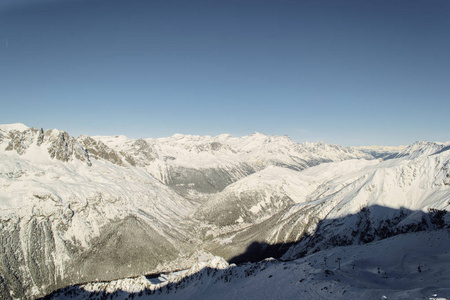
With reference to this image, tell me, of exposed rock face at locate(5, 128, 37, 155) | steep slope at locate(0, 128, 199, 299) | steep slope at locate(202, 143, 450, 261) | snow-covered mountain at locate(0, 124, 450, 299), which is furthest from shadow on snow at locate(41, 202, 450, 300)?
exposed rock face at locate(5, 128, 37, 155)

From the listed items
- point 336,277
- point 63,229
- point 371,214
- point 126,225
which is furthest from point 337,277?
point 63,229

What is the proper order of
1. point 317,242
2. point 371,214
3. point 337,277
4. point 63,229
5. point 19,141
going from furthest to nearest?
point 19,141 → point 63,229 → point 317,242 → point 371,214 → point 337,277

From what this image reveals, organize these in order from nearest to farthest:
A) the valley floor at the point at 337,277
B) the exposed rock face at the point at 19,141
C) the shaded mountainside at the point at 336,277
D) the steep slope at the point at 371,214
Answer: the valley floor at the point at 337,277
the shaded mountainside at the point at 336,277
the steep slope at the point at 371,214
the exposed rock face at the point at 19,141

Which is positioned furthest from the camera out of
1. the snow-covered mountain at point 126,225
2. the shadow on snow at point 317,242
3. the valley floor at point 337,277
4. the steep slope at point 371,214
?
the snow-covered mountain at point 126,225

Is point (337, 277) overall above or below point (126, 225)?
below

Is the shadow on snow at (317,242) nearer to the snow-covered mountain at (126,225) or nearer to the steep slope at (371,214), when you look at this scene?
the steep slope at (371,214)

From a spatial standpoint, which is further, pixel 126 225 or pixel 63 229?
pixel 126 225

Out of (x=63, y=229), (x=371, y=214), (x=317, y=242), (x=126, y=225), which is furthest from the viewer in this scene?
(x=126, y=225)

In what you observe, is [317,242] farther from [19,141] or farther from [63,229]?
[19,141]

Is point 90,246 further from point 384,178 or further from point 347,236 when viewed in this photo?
point 384,178

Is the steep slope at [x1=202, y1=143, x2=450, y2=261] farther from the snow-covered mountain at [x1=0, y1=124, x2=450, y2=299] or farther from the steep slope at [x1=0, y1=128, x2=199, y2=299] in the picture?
the steep slope at [x1=0, y1=128, x2=199, y2=299]

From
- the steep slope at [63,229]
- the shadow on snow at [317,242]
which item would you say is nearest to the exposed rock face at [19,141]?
the steep slope at [63,229]

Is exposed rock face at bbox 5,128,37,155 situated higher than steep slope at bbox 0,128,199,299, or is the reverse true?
exposed rock face at bbox 5,128,37,155
